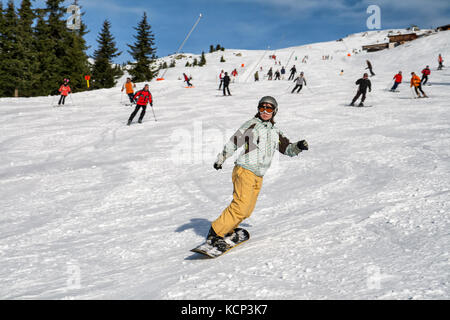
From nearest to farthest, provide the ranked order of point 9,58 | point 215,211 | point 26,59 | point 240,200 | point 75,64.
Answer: point 240,200, point 215,211, point 9,58, point 26,59, point 75,64

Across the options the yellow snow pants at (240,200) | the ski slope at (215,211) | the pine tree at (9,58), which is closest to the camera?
the ski slope at (215,211)

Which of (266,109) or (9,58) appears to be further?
(9,58)

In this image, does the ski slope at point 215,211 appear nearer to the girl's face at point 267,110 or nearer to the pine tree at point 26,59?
the girl's face at point 267,110

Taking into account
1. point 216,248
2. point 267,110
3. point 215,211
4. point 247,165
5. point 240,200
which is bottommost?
point 215,211

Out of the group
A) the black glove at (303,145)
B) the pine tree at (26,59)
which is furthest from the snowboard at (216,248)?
the pine tree at (26,59)

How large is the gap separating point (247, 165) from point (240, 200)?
1.25 feet

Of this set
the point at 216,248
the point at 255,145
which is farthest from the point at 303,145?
the point at 216,248

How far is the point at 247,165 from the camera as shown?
3502 millimetres

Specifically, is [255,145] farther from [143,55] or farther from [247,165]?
[143,55]

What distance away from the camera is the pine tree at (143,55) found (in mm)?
51781

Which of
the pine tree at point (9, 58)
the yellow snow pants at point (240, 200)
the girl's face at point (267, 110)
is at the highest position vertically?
the pine tree at point (9, 58)

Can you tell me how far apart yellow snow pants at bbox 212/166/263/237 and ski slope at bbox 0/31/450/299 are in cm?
34

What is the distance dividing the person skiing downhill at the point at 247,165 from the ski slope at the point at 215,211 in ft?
1.10
